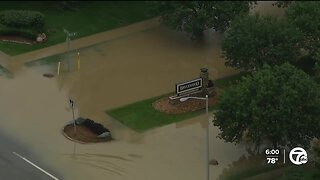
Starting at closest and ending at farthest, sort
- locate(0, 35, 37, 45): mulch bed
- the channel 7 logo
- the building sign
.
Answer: the channel 7 logo < the building sign < locate(0, 35, 37, 45): mulch bed

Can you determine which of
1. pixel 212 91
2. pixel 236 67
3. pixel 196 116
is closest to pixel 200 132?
pixel 196 116

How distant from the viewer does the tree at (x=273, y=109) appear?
3272cm

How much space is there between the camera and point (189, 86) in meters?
39.6

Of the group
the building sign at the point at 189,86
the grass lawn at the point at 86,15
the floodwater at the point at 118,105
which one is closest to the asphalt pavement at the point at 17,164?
the floodwater at the point at 118,105

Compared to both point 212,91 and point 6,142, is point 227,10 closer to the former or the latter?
point 212,91

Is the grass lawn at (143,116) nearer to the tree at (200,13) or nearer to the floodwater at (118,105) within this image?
the floodwater at (118,105)

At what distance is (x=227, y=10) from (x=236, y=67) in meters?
5.76

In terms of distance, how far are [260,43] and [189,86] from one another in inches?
215

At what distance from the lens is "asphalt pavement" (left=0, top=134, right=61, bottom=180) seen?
108 feet

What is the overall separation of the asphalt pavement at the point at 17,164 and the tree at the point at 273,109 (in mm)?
9539

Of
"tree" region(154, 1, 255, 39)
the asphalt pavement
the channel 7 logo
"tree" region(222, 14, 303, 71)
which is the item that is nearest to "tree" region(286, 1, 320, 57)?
"tree" region(222, 14, 303, 71)

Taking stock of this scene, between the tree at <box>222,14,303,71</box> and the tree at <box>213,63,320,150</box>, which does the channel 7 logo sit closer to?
the tree at <box>213,63,320,150</box>

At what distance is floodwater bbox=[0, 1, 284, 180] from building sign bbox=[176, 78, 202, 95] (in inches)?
73.1

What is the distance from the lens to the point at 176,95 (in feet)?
131
